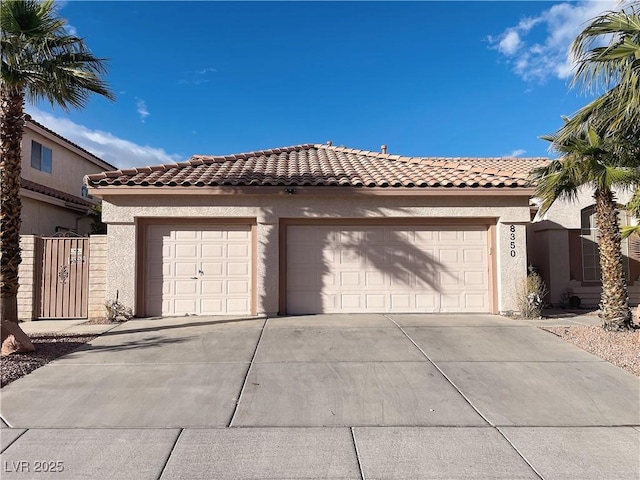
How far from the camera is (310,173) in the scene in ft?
36.5

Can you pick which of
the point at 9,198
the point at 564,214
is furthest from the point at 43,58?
the point at 564,214

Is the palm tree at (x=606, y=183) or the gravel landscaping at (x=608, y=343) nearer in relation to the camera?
the gravel landscaping at (x=608, y=343)

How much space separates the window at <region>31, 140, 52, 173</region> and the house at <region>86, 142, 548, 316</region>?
8.65m

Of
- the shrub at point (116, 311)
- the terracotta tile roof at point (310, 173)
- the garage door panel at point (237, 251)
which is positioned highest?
the terracotta tile roof at point (310, 173)

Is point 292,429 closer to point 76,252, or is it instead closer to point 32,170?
point 76,252

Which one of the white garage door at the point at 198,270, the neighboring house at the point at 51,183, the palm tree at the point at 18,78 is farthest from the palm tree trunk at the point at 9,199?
the neighboring house at the point at 51,183

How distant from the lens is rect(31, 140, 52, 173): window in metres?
16.4

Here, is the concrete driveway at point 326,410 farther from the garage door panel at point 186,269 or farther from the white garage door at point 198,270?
the garage door panel at point 186,269

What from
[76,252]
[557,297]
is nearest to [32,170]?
[76,252]

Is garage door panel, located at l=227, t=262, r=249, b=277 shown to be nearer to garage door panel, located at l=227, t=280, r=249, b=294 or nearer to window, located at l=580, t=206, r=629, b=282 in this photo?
garage door panel, located at l=227, t=280, r=249, b=294

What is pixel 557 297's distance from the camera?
41.3 feet

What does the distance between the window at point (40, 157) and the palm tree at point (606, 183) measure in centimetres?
1761

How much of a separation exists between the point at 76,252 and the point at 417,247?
27.6 feet

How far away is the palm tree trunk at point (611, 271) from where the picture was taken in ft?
28.1
